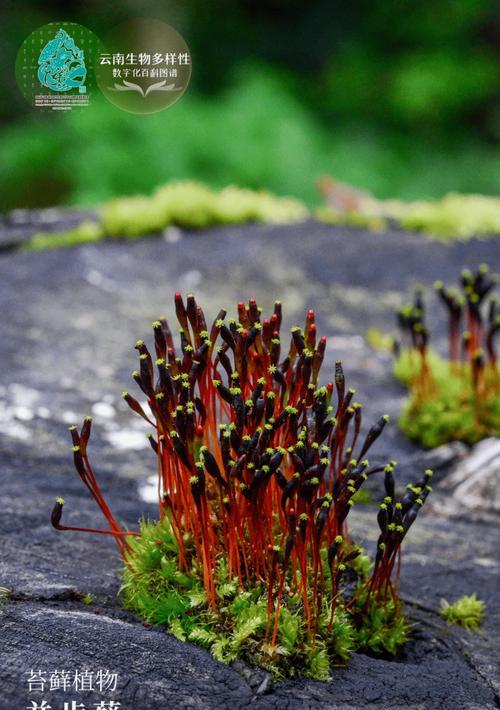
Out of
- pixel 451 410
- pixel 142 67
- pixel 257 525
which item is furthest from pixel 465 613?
pixel 142 67

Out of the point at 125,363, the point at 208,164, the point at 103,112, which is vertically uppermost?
the point at 103,112

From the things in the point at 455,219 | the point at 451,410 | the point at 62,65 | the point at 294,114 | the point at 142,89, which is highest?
the point at 294,114

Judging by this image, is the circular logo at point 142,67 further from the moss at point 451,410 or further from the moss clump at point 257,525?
the moss clump at point 257,525

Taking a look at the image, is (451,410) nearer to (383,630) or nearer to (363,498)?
(363,498)

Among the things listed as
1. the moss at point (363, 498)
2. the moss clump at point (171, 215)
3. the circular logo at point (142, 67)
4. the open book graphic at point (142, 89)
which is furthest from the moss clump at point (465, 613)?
the open book graphic at point (142, 89)

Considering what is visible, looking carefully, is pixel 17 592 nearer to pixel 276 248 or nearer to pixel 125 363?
pixel 125 363

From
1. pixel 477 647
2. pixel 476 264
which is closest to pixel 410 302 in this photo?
pixel 476 264

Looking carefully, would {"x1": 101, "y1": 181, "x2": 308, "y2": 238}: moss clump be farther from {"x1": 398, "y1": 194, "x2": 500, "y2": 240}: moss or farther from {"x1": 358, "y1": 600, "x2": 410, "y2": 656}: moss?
{"x1": 358, "y1": 600, "x2": 410, "y2": 656}: moss
